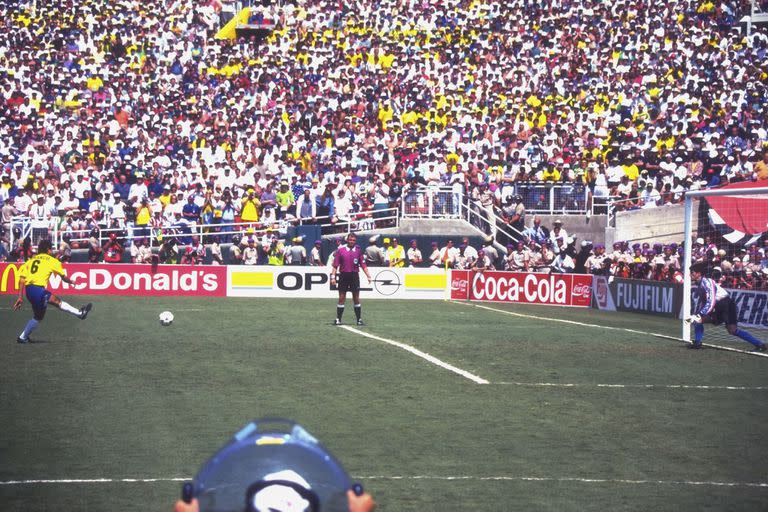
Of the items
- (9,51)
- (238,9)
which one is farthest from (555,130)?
(9,51)

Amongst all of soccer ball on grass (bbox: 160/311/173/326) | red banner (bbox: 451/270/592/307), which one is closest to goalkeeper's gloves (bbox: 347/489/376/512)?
soccer ball on grass (bbox: 160/311/173/326)

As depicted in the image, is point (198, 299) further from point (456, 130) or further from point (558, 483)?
point (558, 483)

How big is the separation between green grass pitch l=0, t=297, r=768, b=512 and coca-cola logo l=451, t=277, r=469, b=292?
11.9 metres

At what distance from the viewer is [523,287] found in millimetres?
36000

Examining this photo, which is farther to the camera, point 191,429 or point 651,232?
point 651,232

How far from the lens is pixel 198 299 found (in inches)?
1379

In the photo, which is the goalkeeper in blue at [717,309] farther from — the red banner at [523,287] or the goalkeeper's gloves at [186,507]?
the goalkeeper's gloves at [186,507]

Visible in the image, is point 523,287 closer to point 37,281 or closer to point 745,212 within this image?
point 745,212

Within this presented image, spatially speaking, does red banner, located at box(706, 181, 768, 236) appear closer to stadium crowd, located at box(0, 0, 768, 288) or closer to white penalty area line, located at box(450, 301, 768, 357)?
white penalty area line, located at box(450, 301, 768, 357)

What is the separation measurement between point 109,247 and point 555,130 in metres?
14.2

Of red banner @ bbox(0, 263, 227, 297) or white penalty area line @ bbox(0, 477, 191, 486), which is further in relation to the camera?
red banner @ bbox(0, 263, 227, 297)

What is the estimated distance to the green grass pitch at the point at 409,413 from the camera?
10.2 m

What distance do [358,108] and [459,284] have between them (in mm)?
7331

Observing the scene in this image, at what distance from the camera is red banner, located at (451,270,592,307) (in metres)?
35.2
